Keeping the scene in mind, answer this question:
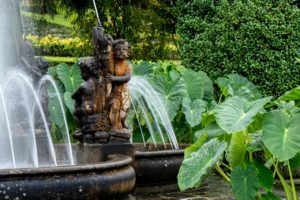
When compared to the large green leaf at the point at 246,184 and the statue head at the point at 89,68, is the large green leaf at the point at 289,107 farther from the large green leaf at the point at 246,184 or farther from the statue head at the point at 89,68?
the statue head at the point at 89,68

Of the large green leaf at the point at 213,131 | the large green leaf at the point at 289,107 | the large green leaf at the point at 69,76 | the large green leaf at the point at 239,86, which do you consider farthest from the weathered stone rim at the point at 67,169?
the large green leaf at the point at 69,76

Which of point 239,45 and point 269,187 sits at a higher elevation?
point 269,187

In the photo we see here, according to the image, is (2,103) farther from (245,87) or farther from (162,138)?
(245,87)

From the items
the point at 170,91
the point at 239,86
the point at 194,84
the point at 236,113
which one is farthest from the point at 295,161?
the point at 239,86

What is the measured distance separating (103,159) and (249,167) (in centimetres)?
304

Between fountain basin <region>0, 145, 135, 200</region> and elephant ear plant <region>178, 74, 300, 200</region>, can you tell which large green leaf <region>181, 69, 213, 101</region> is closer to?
fountain basin <region>0, 145, 135, 200</region>

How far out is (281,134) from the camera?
5.50 metres

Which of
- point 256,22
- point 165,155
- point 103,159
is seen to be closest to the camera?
point 103,159

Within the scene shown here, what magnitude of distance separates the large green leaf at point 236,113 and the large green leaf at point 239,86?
545cm

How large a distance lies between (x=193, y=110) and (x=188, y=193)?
264cm

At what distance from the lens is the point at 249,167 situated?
18.7 ft

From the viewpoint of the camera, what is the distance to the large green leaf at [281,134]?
5.37 metres

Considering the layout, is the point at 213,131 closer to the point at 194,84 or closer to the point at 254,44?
the point at 194,84

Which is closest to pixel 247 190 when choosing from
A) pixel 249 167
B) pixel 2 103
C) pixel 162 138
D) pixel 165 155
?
Answer: pixel 249 167
